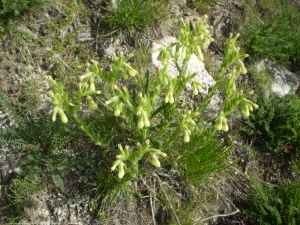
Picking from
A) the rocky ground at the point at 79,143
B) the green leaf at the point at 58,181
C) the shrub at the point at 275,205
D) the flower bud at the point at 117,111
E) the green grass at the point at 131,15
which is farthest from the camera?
the green grass at the point at 131,15

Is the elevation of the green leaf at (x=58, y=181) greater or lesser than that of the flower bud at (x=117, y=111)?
lesser

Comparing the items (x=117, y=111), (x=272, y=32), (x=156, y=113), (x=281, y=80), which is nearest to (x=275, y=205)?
(x=156, y=113)

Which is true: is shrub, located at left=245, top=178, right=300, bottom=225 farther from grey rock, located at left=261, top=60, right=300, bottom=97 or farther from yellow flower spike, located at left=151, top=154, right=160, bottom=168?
yellow flower spike, located at left=151, top=154, right=160, bottom=168

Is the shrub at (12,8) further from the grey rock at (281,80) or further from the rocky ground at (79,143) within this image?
the grey rock at (281,80)

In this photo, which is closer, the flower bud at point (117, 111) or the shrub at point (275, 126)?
the flower bud at point (117, 111)

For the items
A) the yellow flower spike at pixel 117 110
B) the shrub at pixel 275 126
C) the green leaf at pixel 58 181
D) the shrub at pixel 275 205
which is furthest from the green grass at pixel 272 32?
the green leaf at pixel 58 181

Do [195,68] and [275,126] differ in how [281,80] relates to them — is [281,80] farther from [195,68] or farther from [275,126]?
[195,68]

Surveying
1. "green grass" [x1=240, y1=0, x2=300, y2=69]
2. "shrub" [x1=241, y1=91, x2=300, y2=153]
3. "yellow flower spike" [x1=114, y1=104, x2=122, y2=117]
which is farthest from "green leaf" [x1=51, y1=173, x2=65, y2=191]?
"green grass" [x1=240, y1=0, x2=300, y2=69]
